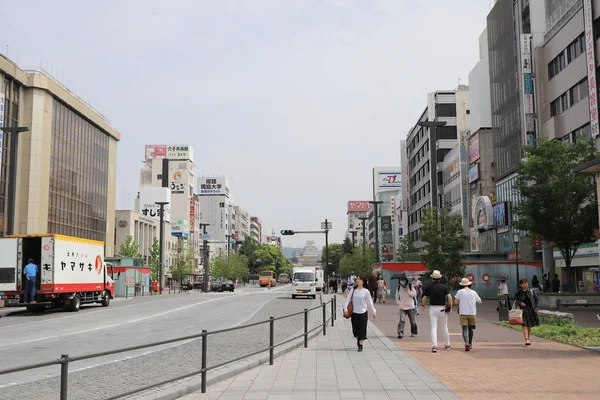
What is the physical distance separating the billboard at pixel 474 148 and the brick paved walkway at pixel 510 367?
45.7 m

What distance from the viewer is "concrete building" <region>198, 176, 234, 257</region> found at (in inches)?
6481

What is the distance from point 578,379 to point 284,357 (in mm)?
5558

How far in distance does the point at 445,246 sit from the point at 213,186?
448 ft

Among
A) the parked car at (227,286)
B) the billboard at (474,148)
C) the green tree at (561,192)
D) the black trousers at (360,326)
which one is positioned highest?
the billboard at (474,148)

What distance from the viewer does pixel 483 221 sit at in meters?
58.2

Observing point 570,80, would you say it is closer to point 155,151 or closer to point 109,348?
point 109,348

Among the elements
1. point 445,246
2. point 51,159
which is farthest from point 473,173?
point 51,159

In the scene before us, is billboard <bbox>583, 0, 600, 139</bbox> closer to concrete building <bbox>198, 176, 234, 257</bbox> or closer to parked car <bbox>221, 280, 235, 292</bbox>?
parked car <bbox>221, 280, 235, 292</bbox>

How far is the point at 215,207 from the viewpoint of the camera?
16575 cm

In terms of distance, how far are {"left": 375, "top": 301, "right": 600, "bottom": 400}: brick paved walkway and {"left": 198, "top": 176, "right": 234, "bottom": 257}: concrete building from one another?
148848 millimetres

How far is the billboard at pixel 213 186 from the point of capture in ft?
553

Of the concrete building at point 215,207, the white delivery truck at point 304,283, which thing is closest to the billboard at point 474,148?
the white delivery truck at point 304,283

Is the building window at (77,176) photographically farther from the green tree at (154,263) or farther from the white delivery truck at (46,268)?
the white delivery truck at (46,268)

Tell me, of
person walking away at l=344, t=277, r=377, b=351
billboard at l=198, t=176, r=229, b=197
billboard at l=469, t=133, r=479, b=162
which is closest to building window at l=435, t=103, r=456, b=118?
billboard at l=469, t=133, r=479, b=162
